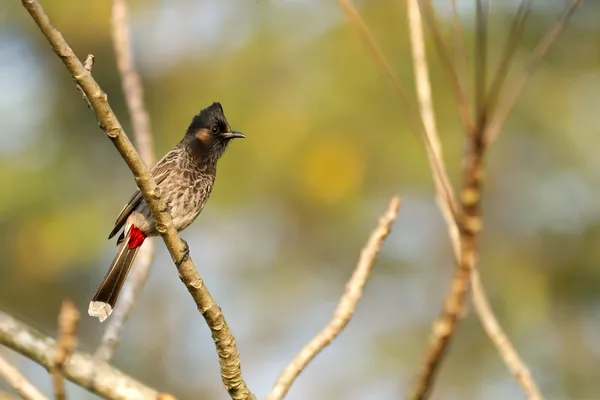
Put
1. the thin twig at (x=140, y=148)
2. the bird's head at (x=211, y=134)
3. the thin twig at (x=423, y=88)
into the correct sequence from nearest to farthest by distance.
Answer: the thin twig at (x=423, y=88) < the thin twig at (x=140, y=148) < the bird's head at (x=211, y=134)

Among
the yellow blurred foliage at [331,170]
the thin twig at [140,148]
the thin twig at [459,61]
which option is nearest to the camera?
the thin twig at [459,61]

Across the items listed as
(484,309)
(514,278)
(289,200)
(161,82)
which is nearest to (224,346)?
(484,309)

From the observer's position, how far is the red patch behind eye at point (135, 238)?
3.90 metres

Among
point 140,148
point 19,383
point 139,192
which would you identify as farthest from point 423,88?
point 139,192

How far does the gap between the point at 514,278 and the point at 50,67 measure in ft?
19.9

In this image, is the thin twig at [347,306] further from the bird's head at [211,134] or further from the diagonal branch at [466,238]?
the bird's head at [211,134]

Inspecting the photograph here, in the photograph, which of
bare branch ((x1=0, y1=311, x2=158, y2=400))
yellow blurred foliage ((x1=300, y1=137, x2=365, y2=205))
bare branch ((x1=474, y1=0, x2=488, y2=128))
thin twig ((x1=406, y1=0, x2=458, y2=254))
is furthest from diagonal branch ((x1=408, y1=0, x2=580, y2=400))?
yellow blurred foliage ((x1=300, y1=137, x2=365, y2=205))

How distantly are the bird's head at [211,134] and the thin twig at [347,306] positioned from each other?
1.66m

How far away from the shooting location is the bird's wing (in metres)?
3.92

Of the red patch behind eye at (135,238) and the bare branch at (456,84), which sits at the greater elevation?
the red patch behind eye at (135,238)

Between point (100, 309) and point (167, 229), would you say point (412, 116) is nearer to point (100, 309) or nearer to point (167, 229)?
point (167, 229)

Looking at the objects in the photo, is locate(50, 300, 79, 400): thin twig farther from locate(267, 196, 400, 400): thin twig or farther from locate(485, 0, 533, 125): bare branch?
locate(267, 196, 400, 400): thin twig

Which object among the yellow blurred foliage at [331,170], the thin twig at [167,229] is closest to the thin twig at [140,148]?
the thin twig at [167,229]

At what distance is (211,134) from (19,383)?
2566mm
